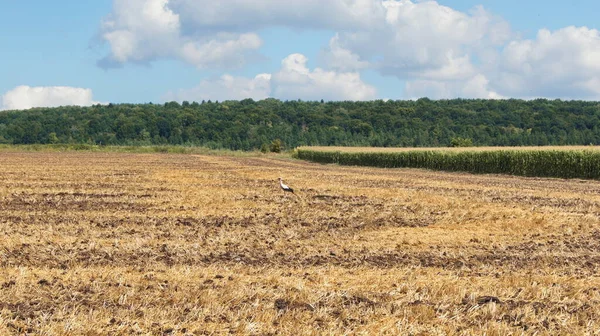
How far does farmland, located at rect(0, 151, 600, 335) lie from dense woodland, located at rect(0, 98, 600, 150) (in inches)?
3598

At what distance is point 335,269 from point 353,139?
128668 mm

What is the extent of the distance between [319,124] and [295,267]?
491 feet

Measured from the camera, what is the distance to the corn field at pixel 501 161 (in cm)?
4116

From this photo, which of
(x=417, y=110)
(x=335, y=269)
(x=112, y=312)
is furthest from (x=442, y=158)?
(x=417, y=110)

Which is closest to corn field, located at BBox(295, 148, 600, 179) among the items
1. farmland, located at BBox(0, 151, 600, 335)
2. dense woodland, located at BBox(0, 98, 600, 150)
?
farmland, located at BBox(0, 151, 600, 335)

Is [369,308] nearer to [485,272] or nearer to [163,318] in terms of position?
[163,318]

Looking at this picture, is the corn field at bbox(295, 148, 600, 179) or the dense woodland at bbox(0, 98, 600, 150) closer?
the corn field at bbox(295, 148, 600, 179)

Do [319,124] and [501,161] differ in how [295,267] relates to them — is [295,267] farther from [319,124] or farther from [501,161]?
[319,124]

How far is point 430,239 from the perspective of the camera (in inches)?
513

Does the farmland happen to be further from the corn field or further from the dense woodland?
the dense woodland

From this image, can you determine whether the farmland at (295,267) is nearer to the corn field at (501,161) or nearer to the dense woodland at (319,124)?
the corn field at (501,161)

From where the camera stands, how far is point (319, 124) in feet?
522

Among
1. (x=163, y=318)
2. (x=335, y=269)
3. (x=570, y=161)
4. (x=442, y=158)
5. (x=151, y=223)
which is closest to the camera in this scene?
(x=163, y=318)

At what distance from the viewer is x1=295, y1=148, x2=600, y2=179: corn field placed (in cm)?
4116
